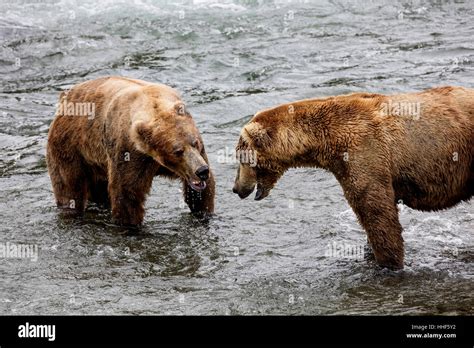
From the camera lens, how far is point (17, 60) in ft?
53.7

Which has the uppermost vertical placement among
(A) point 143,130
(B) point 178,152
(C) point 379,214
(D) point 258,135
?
(D) point 258,135

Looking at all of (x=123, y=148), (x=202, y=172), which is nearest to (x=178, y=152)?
(x=202, y=172)

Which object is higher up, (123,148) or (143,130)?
(143,130)

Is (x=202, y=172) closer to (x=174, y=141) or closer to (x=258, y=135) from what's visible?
(x=174, y=141)

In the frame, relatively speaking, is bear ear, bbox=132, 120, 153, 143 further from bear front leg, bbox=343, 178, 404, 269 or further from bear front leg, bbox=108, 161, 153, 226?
bear front leg, bbox=343, 178, 404, 269

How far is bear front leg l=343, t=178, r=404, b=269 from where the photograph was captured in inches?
276

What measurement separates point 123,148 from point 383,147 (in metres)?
2.67

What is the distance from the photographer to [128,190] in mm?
8391

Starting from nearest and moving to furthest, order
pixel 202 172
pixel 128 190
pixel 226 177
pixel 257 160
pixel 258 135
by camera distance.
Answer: pixel 258 135 < pixel 257 160 < pixel 202 172 < pixel 128 190 < pixel 226 177

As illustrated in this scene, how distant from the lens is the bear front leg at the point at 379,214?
23.0ft

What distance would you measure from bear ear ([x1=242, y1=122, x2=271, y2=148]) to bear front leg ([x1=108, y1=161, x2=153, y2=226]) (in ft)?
4.69

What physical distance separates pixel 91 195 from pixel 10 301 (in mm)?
2786

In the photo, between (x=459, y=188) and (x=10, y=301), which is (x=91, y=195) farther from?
(x=459, y=188)
